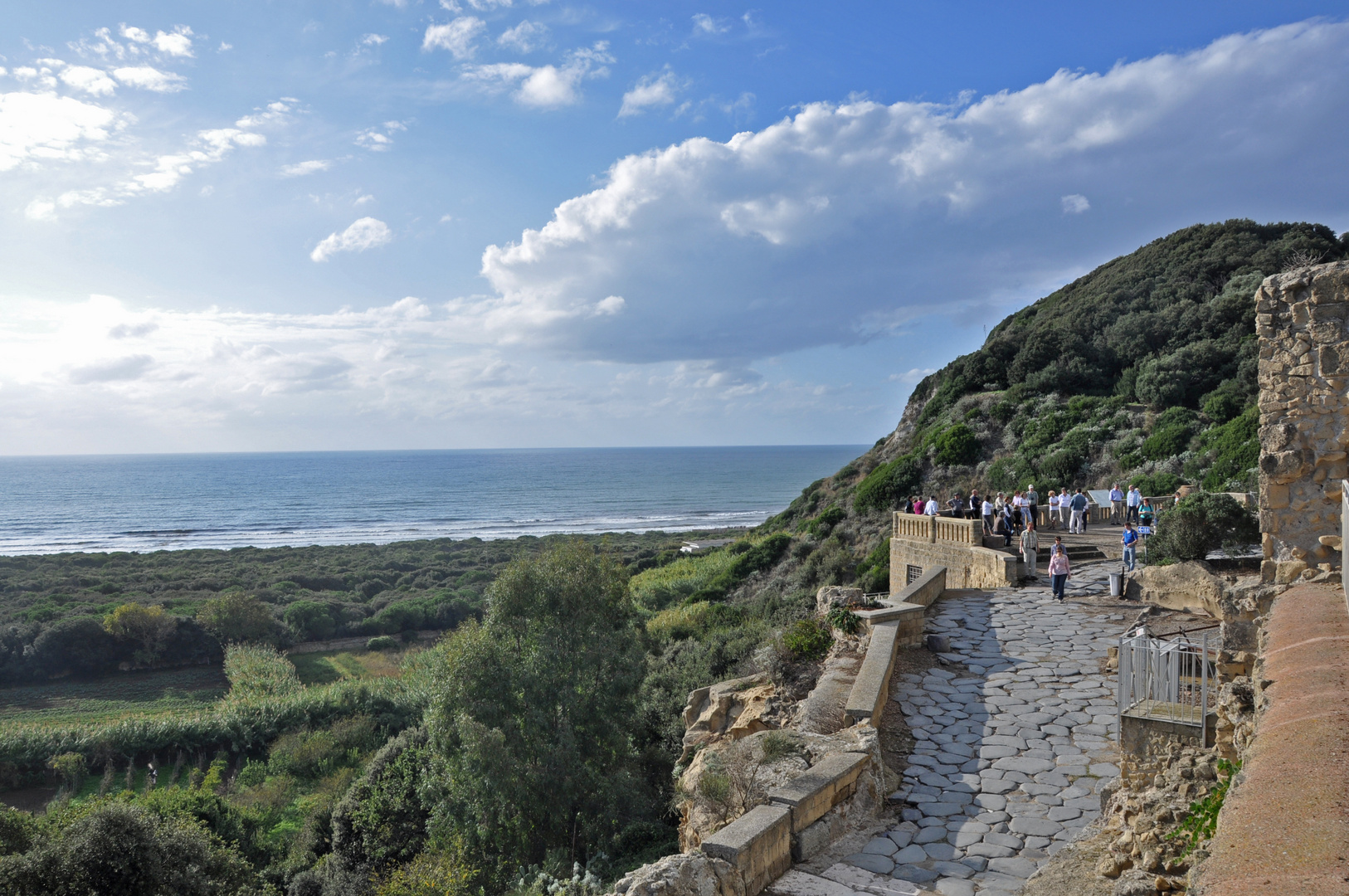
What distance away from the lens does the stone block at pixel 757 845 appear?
4789 mm

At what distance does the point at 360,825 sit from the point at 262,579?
4162cm

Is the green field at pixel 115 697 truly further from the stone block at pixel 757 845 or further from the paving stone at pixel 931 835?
the paving stone at pixel 931 835

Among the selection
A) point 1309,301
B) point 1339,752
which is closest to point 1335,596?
point 1309,301

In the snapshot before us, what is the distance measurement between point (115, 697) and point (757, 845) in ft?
108

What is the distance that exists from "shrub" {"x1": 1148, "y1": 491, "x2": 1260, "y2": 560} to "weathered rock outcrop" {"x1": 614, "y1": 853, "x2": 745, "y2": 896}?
11.4 m

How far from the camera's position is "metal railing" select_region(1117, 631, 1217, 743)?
5.93 metres

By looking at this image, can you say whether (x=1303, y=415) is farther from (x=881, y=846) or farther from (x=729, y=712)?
(x=729, y=712)

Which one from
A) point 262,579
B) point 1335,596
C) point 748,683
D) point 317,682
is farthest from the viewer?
point 262,579

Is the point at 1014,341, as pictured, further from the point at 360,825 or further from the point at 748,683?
the point at 360,825

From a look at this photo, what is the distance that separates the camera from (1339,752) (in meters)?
2.31

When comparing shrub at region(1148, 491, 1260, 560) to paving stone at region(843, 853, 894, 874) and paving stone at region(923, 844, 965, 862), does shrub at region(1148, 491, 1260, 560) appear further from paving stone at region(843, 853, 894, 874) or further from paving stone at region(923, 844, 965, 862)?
paving stone at region(843, 853, 894, 874)

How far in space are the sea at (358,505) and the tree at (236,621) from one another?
36.7m

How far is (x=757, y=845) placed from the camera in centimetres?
492

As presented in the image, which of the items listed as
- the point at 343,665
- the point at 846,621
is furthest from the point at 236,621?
the point at 846,621
